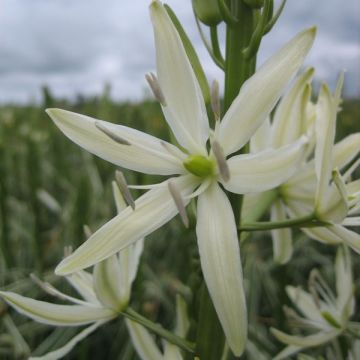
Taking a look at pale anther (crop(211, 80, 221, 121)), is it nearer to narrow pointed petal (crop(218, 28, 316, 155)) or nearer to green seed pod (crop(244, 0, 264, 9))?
narrow pointed petal (crop(218, 28, 316, 155))

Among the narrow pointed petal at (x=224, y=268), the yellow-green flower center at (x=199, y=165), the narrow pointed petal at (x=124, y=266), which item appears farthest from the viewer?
the narrow pointed petal at (x=124, y=266)

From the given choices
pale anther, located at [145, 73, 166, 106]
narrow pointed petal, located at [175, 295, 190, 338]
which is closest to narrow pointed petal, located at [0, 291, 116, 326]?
narrow pointed petal, located at [175, 295, 190, 338]

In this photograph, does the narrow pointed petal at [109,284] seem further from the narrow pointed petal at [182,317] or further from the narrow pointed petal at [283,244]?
the narrow pointed petal at [283,244]

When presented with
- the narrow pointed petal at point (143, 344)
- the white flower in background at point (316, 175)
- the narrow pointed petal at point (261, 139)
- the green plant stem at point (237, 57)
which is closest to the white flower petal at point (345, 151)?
the white flower in background at point (316, 175)

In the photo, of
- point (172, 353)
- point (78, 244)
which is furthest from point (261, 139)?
point (78, 244)

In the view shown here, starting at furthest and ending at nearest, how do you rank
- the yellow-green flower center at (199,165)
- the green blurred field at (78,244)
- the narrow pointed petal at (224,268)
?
1. the green blurred field at (78,244)
2. the yellow-green flower center at (199,165)
3. the narrow pointed petal at (224,268)

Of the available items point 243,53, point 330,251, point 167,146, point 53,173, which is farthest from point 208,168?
point 53,173

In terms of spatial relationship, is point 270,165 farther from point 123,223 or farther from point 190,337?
point 190,337
